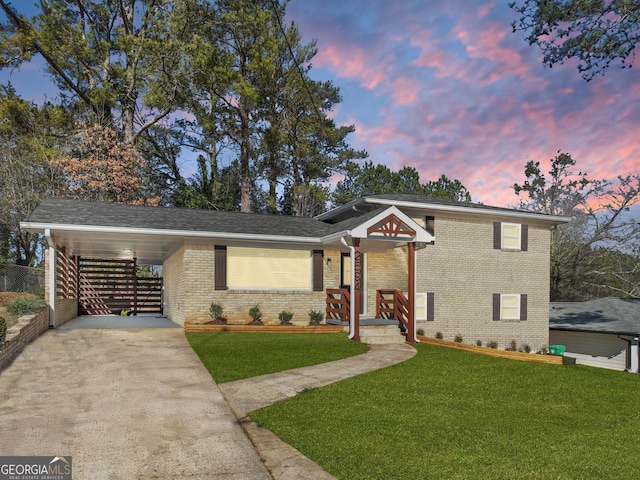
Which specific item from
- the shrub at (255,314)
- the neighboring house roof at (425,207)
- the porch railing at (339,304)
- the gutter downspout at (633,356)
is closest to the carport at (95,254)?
the shrub at (255,314)

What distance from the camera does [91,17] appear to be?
33469mm

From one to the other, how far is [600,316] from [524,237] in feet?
23.8

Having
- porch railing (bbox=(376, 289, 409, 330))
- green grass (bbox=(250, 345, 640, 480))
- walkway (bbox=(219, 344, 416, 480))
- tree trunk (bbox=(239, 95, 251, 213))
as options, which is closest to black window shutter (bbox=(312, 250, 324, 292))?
porch railing (bbox=(376, 289, 409, 330))

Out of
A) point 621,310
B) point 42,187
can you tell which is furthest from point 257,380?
point 42,187

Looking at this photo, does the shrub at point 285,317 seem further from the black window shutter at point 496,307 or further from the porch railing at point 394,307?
the black window shutter at point 496,307

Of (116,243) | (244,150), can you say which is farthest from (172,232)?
(244,150)

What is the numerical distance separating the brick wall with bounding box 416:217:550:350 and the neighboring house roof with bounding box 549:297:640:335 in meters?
2.70

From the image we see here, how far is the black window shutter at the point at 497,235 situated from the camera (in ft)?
66.7

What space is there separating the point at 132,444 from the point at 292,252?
1184 centimetres

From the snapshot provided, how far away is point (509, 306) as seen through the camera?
20672 millimetres

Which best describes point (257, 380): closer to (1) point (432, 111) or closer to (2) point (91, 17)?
(1) point (432, 111)

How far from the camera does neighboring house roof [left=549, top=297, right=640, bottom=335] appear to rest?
70.4ft

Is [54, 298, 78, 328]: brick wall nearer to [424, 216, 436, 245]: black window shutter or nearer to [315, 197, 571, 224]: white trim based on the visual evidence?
[315, 197, 571, 224]: white trim

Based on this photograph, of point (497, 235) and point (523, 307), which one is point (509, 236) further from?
point (523, 307)
